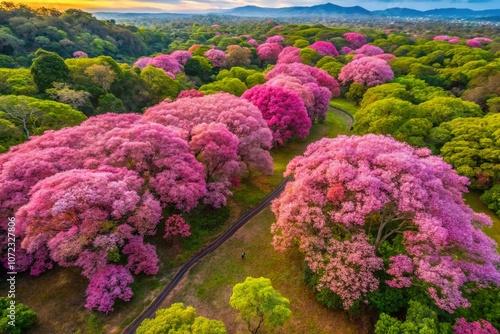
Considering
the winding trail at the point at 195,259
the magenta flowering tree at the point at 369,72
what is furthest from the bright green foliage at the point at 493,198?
the magenta flowering tree at the point at 369,72

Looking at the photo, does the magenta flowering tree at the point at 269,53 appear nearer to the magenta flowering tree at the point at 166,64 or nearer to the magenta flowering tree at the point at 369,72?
the magenta flowering tree at the point at 369,72

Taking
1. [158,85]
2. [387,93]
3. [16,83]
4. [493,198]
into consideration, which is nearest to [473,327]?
[493,198]

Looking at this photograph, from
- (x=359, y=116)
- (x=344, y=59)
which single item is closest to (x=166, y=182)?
(x=359, y=116)

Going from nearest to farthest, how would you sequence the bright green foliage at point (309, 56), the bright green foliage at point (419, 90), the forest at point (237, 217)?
the forest at point (237, 217) → the bright green foliage at point (419, 90) → the bright green foliage at point (309, 56)

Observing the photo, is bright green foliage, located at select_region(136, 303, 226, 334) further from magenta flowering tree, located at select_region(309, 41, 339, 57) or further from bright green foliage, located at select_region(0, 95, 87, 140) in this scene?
magenta flowering tree, located at select_region(309, 41, 339, 57)

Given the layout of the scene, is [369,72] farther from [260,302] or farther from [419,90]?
[260,302]

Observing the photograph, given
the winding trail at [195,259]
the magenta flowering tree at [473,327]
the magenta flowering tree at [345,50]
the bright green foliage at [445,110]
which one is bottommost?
the winding trail at [195,259]
